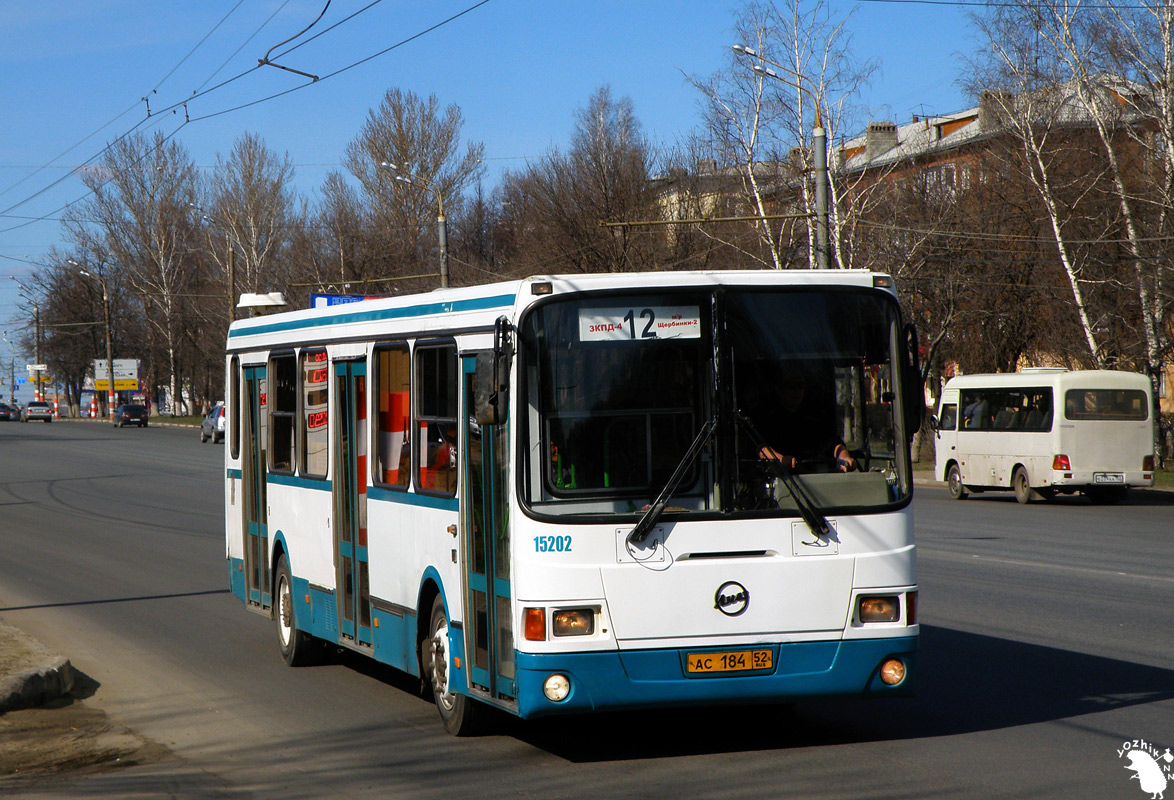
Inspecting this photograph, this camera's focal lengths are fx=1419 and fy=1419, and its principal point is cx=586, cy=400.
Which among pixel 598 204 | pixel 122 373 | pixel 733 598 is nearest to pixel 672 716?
pixel 733 598

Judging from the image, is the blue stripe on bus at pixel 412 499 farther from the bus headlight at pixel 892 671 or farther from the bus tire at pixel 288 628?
the bus headlight at pixel 892 671

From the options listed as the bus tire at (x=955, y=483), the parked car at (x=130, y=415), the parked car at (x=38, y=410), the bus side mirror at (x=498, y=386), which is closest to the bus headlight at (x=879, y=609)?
the bus side mirror at (x=498, y=386)

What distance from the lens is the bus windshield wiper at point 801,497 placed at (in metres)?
6.70

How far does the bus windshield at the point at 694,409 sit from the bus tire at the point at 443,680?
1322mm

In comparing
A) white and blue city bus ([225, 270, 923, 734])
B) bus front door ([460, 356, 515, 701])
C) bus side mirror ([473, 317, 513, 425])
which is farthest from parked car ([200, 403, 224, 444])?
bus side mirror ([473, 317, 513, 425])

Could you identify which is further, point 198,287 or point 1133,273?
point 198,287

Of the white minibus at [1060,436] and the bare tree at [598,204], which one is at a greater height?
the bare tree at [598,204]

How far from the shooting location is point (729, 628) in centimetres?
661

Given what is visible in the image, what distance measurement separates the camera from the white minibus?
90.3ft

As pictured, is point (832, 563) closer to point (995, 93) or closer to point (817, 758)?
point (817, 758)

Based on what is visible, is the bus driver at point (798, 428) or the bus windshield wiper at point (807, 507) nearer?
the bus windshield wiper at point (807, 507)

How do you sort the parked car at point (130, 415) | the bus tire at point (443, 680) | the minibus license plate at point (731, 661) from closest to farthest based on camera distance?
1. the minibus license plate at point (731, 661)
2. the bus tire at point (443, 680)
3. the parked car at point (130, 415)

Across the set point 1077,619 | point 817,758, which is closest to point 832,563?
point 817,758

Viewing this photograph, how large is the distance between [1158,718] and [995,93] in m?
32.3
